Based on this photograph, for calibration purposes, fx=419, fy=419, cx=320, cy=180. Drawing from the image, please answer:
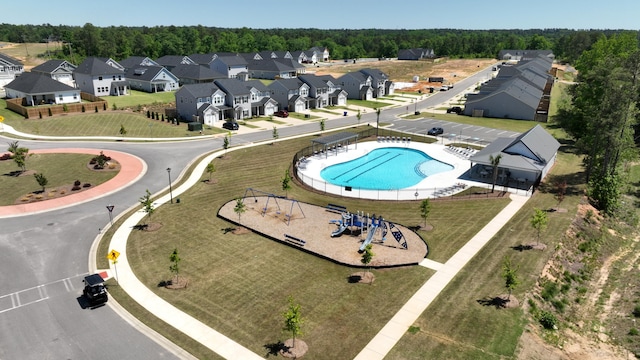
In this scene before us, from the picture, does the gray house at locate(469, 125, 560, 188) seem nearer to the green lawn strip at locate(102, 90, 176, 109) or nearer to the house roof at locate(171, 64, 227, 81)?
the green lawn strip at locate(102, 90, 176, 109)

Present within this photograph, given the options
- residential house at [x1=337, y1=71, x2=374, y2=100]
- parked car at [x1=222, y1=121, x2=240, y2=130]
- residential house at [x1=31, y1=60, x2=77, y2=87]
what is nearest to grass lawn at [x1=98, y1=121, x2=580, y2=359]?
parked car at [x1=222, y1=121, x2=240, y2=130]

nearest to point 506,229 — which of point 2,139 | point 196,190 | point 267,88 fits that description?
point 196,190

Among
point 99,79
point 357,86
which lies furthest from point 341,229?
point 99,79

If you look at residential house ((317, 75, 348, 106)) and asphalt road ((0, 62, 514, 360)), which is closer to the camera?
asphalt road ((0, 62, 514, 360))

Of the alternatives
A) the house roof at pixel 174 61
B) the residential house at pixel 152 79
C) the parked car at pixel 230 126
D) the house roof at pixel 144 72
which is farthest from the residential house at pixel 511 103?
the house roof at pixel 174 61

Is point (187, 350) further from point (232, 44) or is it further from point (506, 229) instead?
point (232, 44)

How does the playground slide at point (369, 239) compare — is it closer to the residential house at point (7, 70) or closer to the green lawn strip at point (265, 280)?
the green lawn strip at point (265, 280)
